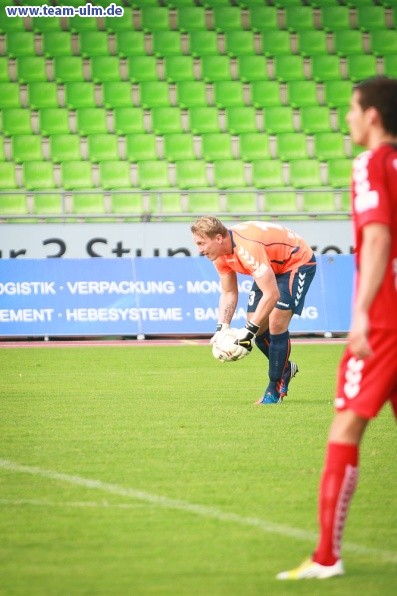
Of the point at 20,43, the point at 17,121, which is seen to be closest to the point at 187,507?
the point at 17,121

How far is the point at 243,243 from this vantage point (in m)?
10.7

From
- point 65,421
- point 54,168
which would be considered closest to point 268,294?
point 65,421

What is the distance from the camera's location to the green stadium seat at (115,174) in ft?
79.9

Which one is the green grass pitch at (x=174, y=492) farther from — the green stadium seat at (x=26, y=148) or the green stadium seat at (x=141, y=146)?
the green stadium seat at (x=141, y=146)

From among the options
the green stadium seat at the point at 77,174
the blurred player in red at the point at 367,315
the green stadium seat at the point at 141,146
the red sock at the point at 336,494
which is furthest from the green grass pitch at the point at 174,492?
the green stadium seat at the point at 141,146

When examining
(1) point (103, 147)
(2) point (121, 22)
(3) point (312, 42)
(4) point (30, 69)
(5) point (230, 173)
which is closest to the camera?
(5) point (230, 173)

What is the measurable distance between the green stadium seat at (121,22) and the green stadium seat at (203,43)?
1.53 metres

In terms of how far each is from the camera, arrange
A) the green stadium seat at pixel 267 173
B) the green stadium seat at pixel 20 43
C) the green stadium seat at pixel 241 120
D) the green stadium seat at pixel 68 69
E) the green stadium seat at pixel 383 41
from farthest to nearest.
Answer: the green stadium seat at pixel 383 41
the green stadium seat at pixel 20 43
the green stadium seat at pixel 68 69
the green stadium seat at pixel 241 120
the green stadium seat at pixel 267 173

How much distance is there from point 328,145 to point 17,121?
6.89 meters

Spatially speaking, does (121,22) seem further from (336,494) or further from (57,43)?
(336,494)

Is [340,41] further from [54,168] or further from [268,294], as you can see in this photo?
[268,294]

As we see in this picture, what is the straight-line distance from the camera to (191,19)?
28391 mm

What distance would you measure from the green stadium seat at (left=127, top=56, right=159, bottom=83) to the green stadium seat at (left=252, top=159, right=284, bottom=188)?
379 cm

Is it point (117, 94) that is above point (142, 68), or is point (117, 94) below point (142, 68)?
below
